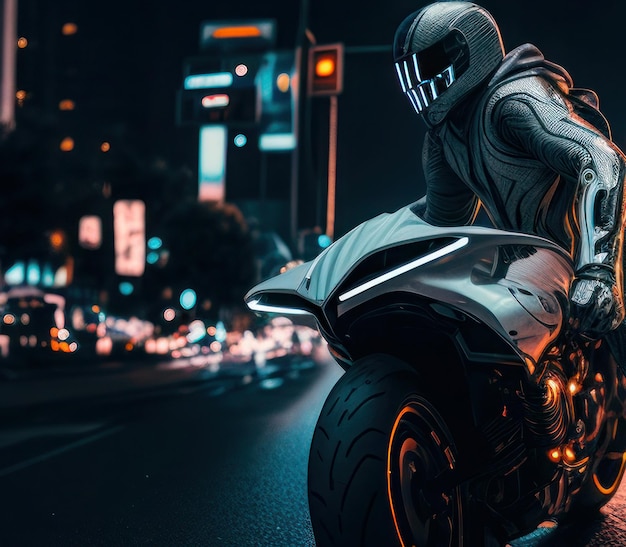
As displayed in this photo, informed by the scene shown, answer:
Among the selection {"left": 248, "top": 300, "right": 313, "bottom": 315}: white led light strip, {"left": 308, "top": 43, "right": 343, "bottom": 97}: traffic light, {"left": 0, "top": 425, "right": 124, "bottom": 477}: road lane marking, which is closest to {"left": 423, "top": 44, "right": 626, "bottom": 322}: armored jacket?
{"left": 248, "top": 300, "right": 313, "bottom": 315}: white led light strip

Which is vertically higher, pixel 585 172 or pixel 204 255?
pixel 585 172

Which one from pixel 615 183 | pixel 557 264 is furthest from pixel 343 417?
pixel 615 183

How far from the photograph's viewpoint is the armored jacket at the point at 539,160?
8.15ft

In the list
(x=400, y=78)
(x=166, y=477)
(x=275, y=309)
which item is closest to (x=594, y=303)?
(x=275, y=309)

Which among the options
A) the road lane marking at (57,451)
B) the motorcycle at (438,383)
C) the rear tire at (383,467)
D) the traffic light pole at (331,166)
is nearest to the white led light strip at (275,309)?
the motorcycle at (438,383)

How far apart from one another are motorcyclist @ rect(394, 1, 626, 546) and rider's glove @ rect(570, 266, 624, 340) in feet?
0.25

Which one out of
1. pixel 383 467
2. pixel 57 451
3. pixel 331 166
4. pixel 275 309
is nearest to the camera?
pixel 383 467

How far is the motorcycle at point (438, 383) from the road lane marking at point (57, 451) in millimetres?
3737

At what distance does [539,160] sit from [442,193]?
0.52 metres

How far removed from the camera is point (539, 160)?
276cm

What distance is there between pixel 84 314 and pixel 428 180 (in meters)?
25.0

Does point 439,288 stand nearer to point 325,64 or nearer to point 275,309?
point 275,309

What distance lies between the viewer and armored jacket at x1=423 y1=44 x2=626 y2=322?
2.48m

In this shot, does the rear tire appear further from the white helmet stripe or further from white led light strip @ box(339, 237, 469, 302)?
the white helmet stripe
